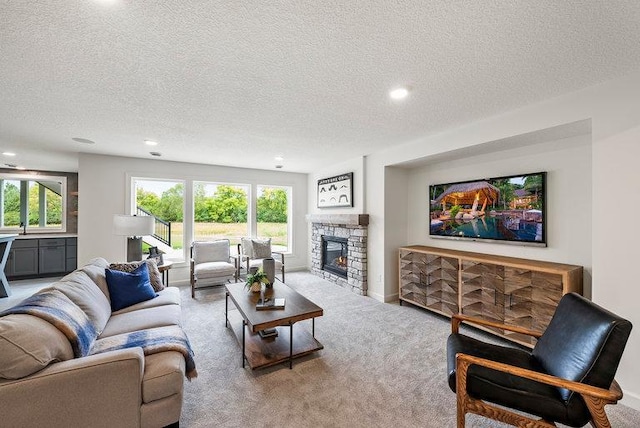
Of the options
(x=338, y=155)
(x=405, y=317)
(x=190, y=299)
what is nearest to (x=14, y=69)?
(x=190, y=299)

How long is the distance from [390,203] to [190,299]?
3.50 meters

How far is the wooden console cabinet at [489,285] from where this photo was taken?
2.45m

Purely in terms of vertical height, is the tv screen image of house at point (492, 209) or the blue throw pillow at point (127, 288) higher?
the tv screen image of house at point (492, 209)

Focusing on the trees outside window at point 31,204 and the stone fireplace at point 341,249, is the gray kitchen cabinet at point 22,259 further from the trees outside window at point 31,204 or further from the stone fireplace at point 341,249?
the stone fireplace at point 341,249

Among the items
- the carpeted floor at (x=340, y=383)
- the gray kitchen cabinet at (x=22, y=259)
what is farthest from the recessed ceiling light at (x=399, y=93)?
the gray kitchen cabinet at (x=22, y=259)

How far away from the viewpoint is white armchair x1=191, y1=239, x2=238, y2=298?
436 centimetres

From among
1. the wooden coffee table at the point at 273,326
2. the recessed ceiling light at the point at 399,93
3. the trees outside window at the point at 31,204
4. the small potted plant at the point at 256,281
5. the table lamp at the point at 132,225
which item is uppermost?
the recessed ceiling light at the point at 399,93

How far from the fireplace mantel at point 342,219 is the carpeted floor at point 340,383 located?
1.61 meters

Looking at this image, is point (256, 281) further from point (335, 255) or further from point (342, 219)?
point (335, 255)

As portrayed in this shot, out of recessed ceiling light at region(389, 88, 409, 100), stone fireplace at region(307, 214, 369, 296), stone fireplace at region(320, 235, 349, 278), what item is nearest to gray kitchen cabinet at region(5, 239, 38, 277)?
stone fireplace at region(307, 214, 369, 296)

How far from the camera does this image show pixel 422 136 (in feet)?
11.0

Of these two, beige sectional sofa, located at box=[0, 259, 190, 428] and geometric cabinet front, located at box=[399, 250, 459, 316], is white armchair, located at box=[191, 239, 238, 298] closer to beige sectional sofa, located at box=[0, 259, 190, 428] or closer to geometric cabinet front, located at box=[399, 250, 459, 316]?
beige sectional sofa, located at box=[0, 259, 190, 428]

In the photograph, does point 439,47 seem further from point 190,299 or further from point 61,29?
point 190,299

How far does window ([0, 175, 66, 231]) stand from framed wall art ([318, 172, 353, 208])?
5.94 metres
